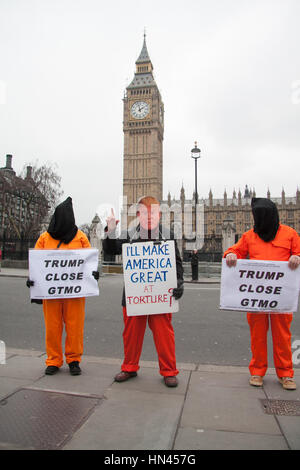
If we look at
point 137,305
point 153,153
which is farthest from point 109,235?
point 153,153

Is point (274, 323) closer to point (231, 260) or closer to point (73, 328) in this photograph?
point (231, 260)

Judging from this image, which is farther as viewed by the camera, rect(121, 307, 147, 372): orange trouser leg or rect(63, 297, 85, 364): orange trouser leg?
rect(63, 297, 85, 364): orange trouser leg

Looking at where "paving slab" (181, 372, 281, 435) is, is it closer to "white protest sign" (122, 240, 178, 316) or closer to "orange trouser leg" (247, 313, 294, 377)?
"orange trouser leg" (247, 313, 294, 377)

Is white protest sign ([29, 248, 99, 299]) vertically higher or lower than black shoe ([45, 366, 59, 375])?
higher

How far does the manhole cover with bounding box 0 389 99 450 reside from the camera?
2.39 metres

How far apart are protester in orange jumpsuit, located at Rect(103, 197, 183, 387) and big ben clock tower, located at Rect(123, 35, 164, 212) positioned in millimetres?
85105

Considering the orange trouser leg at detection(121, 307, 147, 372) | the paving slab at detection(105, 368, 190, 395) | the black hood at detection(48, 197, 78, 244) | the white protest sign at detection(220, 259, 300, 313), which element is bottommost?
the paving slab at detection(105, 368, 190, 395)

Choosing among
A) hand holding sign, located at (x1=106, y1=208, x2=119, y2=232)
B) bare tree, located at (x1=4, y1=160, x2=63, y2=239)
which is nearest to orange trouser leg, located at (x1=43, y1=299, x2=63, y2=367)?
hand holding sign, located at (x1=106, y1=208, x2=119, y2=232)

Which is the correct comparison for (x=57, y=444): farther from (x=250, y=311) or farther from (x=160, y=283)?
(x=250, y=311)

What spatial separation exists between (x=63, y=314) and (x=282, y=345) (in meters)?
2.47

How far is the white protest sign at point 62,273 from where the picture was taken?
397 centimetres

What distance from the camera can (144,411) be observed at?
2.86m

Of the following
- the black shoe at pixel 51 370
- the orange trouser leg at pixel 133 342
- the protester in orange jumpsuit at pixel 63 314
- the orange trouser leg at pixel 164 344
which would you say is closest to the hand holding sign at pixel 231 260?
the orange trouser leg at pixel 164 344

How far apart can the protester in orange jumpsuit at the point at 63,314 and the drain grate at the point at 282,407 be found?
1981 millimetres
